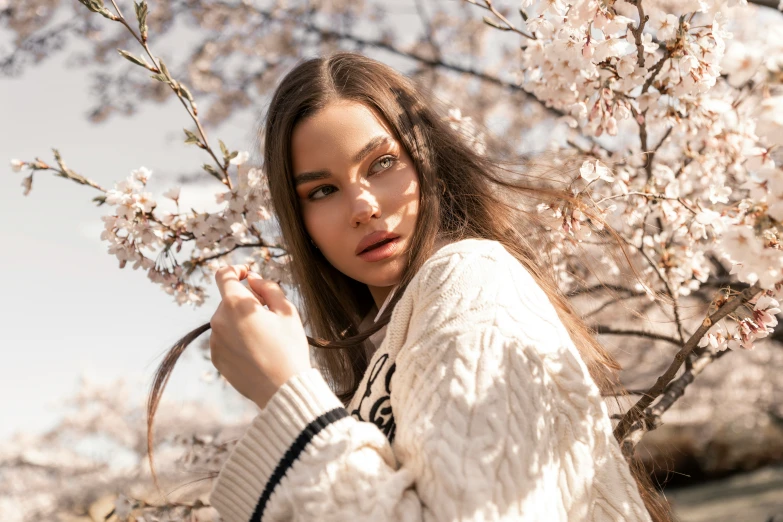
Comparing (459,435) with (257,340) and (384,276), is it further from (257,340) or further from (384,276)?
(384,276)

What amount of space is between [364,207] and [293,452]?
624 millimetres

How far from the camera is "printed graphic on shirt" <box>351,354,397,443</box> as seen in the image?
3.98 feet

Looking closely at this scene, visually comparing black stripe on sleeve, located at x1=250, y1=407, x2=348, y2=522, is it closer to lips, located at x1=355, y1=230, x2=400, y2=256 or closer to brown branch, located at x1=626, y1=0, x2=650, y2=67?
lips, located at x1=355, y1=230, x2=400, y2=256

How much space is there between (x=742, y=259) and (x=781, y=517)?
7821 millimetres

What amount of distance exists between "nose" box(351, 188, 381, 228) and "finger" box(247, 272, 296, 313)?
0.93ft

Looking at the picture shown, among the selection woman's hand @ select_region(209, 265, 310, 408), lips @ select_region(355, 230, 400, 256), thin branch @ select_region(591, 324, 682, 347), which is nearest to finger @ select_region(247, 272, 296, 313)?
woman's hand @ select_region(209, 265, 310, 408)

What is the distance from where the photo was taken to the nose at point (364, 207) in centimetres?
151

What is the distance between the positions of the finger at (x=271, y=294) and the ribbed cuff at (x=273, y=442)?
0.19 meters

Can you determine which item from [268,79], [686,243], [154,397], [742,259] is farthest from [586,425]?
[268,79]

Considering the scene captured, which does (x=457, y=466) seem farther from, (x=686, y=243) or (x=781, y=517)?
(x=781, y=517)

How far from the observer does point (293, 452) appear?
40.5 inches

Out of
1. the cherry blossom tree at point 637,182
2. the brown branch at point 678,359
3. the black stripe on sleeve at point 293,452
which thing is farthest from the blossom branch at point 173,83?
the brown branch at point 678,359

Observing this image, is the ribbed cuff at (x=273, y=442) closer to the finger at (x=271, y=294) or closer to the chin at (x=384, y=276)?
the finger at (x=271, y=294)

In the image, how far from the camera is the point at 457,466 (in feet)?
3.11
